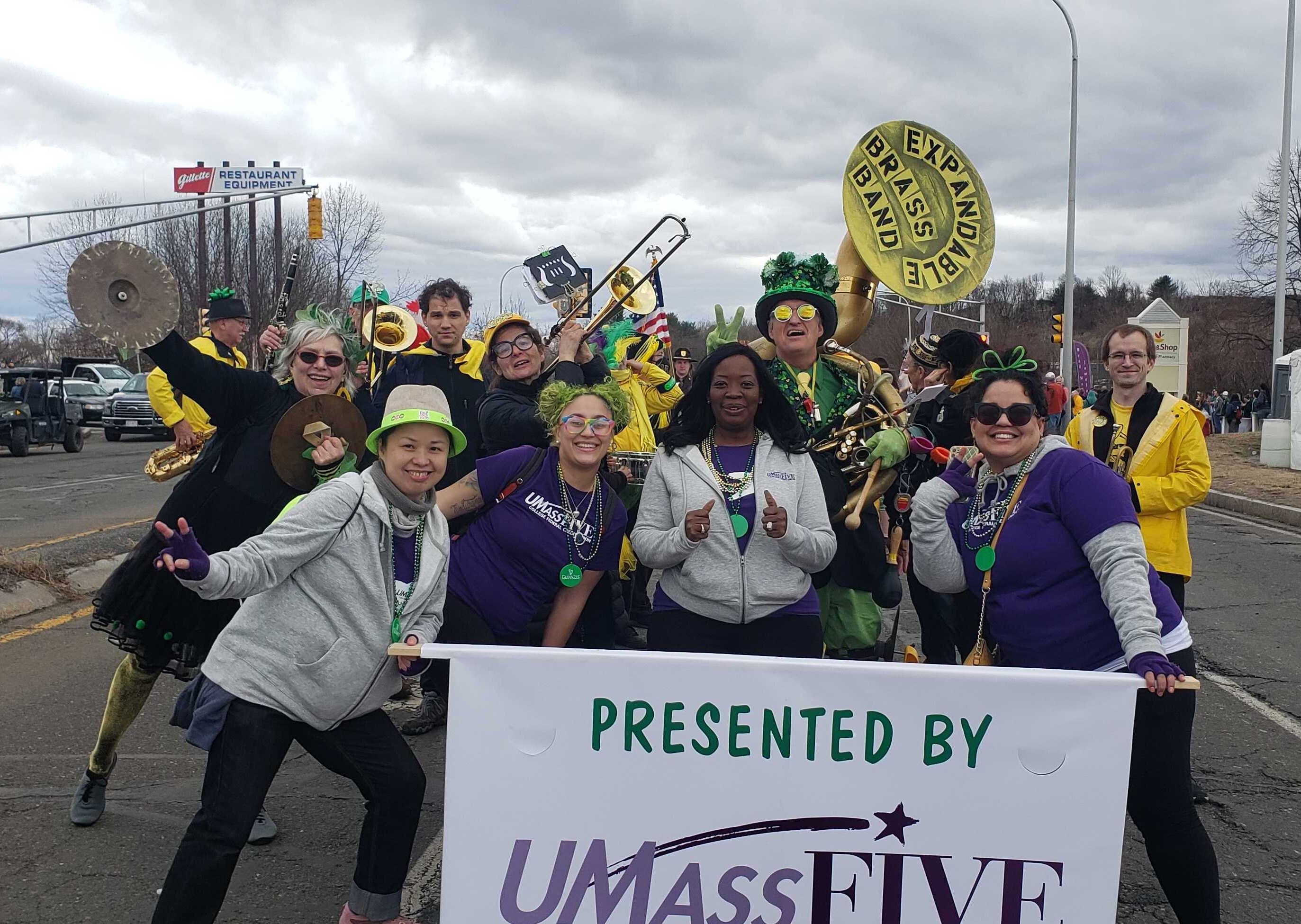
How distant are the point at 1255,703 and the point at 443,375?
14.6 ft

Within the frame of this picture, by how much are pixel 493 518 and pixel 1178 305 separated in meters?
87.3

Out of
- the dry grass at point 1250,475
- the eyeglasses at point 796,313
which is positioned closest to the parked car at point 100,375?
the dry grass at point 1250,475

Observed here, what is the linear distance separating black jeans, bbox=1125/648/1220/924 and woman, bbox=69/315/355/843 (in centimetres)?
285

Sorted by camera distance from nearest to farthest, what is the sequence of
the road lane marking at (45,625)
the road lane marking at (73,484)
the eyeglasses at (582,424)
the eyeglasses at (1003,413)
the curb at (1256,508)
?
the eyeglasses at (1003,413) < the eyeglasses at (582,424) < the road lane marking at (45,625) < the curb at (1256,508) < the road lane marking at (73,484)

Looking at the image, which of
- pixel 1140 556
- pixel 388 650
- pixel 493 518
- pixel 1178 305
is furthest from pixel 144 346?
pixel 1178 305

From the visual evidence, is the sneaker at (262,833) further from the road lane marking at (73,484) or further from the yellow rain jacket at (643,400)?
the road lane marking at (73,484)

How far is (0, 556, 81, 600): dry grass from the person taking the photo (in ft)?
23.8

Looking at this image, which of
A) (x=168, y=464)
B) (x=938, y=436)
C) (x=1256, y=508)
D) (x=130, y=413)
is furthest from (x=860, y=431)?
(x=130, y=413)

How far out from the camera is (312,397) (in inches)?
136

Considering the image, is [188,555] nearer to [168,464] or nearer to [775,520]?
[775,520]

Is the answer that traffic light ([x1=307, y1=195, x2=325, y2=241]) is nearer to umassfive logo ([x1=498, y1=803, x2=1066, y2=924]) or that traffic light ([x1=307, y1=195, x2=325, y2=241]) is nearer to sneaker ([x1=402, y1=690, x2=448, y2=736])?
sneaker ([x1=402, y1=690, x2=448, y2=736])

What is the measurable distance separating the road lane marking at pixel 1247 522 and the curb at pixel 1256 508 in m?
0.20

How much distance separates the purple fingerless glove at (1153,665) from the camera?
98.5 inches

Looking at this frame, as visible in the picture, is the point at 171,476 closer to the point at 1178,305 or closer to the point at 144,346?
the point at 144,346
